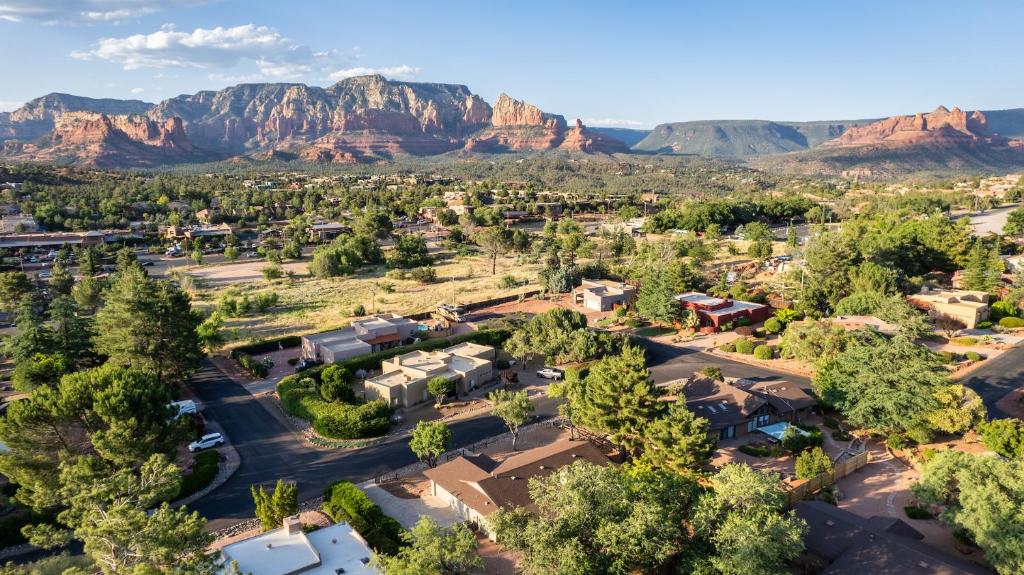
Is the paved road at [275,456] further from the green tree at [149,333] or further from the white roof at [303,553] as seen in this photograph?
the white roof at [303,553]

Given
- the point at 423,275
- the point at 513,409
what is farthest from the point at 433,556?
the point at 423,275

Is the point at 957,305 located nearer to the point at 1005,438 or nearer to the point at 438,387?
the point at 1005,438

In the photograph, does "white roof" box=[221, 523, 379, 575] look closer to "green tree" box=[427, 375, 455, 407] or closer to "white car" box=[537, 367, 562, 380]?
"green tree" box=[427, 375, 455, 407]

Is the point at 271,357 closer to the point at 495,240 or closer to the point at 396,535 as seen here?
the point at 396,535

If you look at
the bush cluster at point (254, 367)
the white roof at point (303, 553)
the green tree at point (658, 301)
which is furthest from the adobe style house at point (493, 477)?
the green tree at point (658, 301)

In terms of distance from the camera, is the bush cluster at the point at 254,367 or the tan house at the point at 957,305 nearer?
the bush cluster at the point at 254,367
